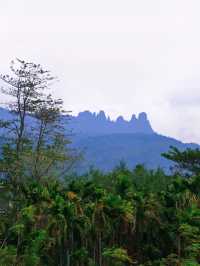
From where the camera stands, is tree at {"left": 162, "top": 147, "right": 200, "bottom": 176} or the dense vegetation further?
tree at {"left": 162, "top": 147, "right": 200, "bottom": 176}

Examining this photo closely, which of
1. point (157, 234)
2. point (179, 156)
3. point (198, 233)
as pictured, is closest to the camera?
point (198, 233)

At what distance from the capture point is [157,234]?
94.3 feet

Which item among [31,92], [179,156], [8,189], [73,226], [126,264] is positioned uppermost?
[31,92]

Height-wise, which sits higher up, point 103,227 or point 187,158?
point 187,158

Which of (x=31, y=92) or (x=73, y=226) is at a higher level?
(x=31, y=92)

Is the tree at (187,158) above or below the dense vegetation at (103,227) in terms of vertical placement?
above

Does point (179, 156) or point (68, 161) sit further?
point (179, 156)

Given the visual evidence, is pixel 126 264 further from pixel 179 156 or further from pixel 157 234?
pixel 179 156

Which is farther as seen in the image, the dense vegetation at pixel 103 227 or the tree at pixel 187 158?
the tree at pixel 187 158

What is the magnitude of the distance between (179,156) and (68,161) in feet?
34.4

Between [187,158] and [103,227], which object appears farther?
[187,158]

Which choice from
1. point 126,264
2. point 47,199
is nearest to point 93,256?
point 126,264

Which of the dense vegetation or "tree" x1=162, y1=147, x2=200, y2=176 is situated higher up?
"tree" x1=162, y1=147, x2=200, y2=176

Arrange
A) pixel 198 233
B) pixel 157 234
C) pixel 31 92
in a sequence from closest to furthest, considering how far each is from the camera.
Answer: pixel 198 233 < pixel 157 234 < pixel 31 92
